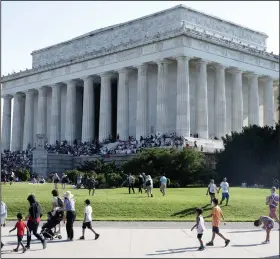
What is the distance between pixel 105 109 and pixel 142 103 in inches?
343

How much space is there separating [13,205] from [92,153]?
40648 mm

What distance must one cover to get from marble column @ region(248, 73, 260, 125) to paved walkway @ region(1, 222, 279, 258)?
187ft

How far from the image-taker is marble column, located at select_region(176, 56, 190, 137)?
71.4 meters

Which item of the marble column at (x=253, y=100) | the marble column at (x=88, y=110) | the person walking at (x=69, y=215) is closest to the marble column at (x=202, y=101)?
the marble column at (x=253, y=100)

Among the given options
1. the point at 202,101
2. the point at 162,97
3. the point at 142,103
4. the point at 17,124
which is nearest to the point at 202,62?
the point at 202,101

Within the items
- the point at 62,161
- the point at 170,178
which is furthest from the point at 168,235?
the point at 62,161

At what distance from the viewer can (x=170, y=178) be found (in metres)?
53.0

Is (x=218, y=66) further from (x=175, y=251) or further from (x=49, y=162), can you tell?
(x=175, y=251)

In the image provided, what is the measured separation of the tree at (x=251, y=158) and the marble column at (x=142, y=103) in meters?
20.4

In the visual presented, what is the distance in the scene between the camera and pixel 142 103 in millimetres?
76625

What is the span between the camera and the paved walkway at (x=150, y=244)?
18.3 meters

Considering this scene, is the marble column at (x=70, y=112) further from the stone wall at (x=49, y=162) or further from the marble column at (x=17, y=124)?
the marble column at (x=17, y=124)

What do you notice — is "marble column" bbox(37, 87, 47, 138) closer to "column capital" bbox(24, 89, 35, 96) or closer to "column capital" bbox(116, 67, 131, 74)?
"column capital" bbox(24, 89, 35, 96)

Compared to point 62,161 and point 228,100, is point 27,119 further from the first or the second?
point 228,100
